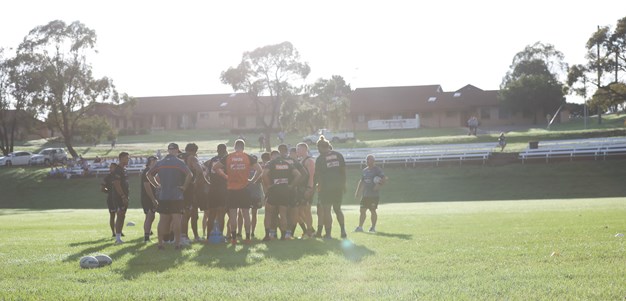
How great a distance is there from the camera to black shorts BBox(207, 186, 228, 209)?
14789 millimetres

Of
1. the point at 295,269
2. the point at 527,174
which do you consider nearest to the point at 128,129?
the point at 527,174

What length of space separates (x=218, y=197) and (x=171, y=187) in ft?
5.69

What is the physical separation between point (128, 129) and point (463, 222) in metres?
76.6

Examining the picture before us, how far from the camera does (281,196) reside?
14820mm

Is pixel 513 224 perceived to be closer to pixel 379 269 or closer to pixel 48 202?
pixel 379 269

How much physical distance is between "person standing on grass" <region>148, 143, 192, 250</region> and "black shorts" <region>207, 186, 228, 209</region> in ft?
4.83

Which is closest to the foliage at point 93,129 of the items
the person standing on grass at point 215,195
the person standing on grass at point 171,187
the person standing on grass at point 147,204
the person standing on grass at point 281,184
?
the person standing on grass at point 147,204

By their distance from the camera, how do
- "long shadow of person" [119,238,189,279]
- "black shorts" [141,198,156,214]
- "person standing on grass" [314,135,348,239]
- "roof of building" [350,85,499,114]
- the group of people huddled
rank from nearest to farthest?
"long shadow of person" [119,238,189,279] → the group of people huddled → "person standing on grass" [314,135,348,239] → "black shorts" [141,198,156,214] → "roof of building" [350,85,499,114]

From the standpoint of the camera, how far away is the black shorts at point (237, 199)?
46.9 feet

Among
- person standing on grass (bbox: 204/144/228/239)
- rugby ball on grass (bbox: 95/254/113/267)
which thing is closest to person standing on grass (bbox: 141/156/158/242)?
person standing on grass (bbox: 204/144/228/239)

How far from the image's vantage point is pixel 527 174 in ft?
145

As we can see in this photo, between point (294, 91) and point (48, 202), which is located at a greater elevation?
point (294, 91)

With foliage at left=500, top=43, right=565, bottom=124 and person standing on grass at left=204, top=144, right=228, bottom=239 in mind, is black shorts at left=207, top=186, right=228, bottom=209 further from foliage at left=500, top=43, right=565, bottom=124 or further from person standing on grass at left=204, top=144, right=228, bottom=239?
foliage at left=500, top=43, right=565, bottom=124

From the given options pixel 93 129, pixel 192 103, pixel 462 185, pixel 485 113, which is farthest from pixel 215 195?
pixel 192 103
